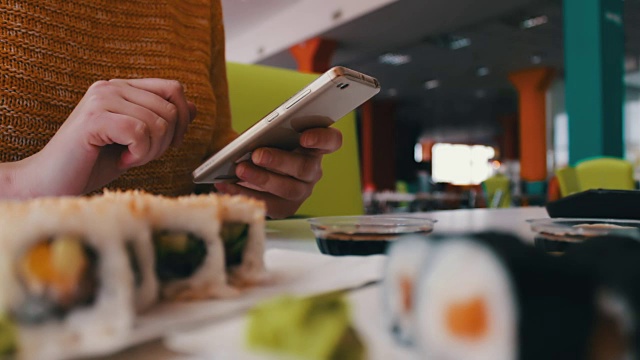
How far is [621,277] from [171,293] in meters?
0.21

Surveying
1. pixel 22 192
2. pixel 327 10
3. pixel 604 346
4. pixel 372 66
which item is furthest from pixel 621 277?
pixel 372 66

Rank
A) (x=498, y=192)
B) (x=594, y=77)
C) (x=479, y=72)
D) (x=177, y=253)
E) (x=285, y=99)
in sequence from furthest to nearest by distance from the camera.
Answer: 1. (x=479, y=72)
2. (x=498, y=192)
3. (x=594, y=77)
4. (x=285, y=99)
5. (x=177, y=253)

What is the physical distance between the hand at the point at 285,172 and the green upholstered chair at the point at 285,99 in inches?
20.1

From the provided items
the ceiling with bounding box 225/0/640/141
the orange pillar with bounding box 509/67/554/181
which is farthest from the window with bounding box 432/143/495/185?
→ the orange pillar with bounding box 509/67/554/181

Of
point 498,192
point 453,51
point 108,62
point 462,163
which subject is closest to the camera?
point 108,62

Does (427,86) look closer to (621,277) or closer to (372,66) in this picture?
(372,66)

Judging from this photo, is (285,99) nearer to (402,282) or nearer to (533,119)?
(402,282)

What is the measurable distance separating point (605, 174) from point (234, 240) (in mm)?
2710

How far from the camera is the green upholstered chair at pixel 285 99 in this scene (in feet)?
4.49

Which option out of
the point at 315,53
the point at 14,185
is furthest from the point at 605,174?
the point at 315,53

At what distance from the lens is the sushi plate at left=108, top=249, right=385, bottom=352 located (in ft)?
0.75

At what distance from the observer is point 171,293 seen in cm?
28

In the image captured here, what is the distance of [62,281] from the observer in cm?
22

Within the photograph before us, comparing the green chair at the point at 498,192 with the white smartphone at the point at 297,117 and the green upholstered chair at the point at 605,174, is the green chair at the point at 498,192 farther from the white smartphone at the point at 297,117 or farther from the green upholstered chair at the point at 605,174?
the white smartphone at the point at 297,117
